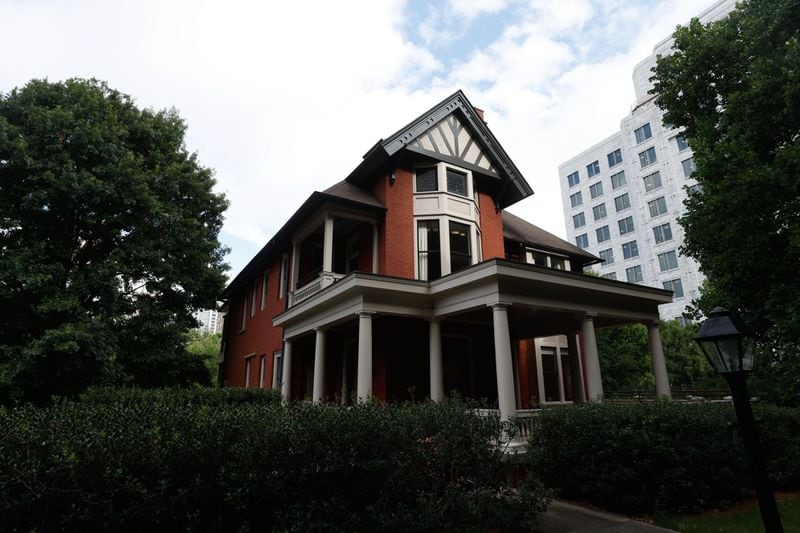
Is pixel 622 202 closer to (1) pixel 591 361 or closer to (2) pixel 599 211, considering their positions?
(2) pixel 599 211

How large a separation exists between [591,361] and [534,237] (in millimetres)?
9210

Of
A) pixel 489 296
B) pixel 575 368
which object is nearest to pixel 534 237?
pixel 575 368

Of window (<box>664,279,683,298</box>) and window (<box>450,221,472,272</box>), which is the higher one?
window (<box>664,279,683,298</box>)

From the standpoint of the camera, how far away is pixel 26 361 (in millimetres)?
12438

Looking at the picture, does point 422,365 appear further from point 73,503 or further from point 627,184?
point 627,184

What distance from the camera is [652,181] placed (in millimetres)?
49562

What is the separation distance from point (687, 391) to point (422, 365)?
18295 millimetres

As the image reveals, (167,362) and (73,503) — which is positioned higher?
(167,362)

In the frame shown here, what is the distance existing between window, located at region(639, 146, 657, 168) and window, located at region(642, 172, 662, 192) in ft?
5.24

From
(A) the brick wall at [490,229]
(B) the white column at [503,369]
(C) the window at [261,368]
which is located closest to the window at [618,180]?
(A) the brick wall at [490,229]

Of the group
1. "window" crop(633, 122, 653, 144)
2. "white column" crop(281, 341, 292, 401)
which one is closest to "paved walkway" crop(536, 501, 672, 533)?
"white column" crop(281, 341, 292, 401)

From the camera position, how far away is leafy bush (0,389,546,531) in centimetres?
386

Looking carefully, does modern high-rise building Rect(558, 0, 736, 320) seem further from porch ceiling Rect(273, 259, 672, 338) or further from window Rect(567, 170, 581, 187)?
porch ceiling Rect(273, 259, 672, 338)

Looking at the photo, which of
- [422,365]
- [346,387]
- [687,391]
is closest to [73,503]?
[422,365]
